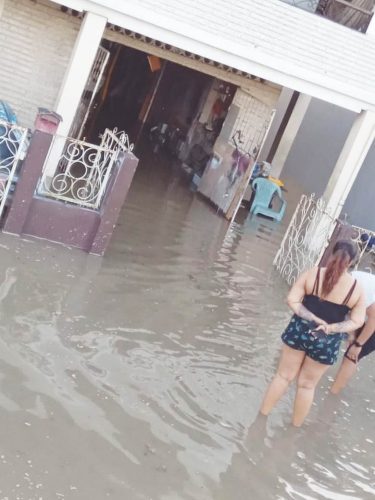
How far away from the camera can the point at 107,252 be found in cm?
823

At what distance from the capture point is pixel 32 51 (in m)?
11.9

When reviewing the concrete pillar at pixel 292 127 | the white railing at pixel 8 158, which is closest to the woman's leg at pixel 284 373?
the white railing at pixel 8 158

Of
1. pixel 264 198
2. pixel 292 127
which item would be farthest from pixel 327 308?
pixel 292 127

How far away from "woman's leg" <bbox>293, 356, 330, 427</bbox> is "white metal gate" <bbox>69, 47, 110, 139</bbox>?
800cm

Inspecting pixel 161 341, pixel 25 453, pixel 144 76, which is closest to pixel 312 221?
pixel 161 341

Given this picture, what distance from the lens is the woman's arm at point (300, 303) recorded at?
4.93 meters

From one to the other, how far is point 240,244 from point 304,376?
19.7ft

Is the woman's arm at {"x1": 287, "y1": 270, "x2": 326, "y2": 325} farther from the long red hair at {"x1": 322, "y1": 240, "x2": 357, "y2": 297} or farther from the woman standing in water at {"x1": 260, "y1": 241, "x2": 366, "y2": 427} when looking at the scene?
the long red hair at {"x1": 322, "y1": 240, "x2": 357, "y2": 297}

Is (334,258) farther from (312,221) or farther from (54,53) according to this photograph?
(54,53)

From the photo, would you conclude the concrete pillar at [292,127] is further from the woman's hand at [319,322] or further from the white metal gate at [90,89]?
the woman's hand at [319,322]

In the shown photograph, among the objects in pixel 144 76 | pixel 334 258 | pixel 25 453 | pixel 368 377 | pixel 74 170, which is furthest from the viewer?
pixel 144 76

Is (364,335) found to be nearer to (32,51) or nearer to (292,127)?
(32,51)

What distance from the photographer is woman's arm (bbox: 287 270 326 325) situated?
16.2 feet

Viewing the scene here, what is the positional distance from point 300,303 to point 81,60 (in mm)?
6388
